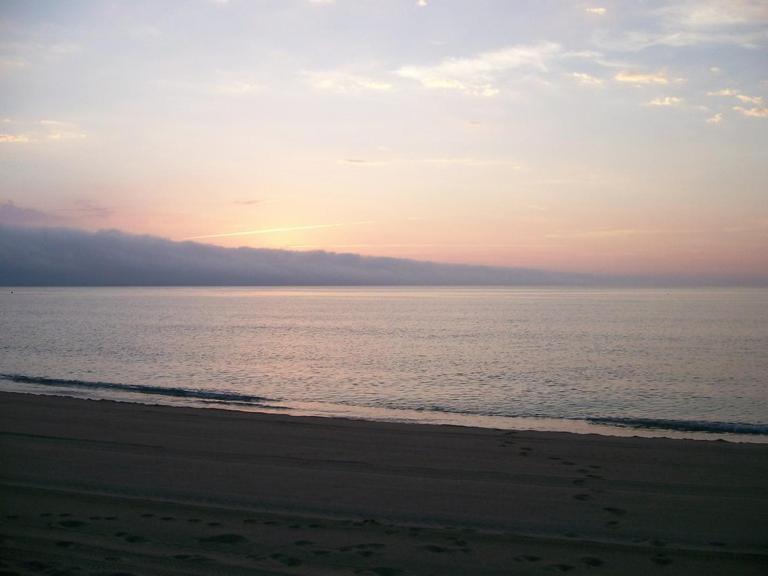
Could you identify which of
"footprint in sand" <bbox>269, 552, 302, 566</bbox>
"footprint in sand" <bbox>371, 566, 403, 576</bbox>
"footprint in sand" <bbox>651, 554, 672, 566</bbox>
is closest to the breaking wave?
"footprint in sand" <bbox>269, 552, 302, 566</bbox>

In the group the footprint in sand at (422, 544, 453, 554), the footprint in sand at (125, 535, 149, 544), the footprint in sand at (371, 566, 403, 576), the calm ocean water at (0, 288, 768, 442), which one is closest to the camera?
the footprint in sand at (371, 566, 403, 576)

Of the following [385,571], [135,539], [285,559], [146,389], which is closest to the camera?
[385,571]

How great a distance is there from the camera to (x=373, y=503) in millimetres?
8461

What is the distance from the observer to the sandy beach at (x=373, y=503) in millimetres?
6410

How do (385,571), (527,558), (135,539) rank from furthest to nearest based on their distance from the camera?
(135,539) → (527,558) → (385,571)

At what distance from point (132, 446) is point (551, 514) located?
8295 millimetres

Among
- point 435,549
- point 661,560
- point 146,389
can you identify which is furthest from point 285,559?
point 146,389

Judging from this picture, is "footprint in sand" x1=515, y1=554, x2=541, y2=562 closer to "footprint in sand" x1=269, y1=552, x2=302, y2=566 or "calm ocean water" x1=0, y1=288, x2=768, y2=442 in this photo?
"footprint in sand" x1=269, y1=552, x2=302, y2=566

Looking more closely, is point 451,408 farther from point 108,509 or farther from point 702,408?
point 108,509

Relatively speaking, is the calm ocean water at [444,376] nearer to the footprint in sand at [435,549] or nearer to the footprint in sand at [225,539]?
the footprint in sand at [435,549]

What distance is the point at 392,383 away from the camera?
91.9 ft

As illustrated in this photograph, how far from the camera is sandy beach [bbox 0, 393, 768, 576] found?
6410 millimetres

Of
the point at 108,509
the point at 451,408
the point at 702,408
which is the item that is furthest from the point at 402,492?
the point at 702,408

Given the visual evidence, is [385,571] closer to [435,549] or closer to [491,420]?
[435,549]
